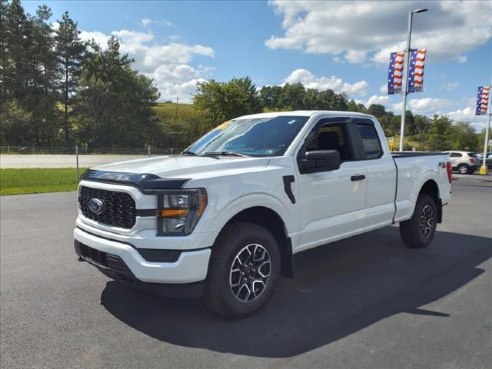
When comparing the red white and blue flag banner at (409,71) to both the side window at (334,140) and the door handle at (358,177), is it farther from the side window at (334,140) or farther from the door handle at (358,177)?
the door handle at (358,177)

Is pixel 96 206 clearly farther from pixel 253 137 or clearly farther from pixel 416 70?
pixel 416 70

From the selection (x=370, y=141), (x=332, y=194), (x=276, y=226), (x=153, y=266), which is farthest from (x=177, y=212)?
(x=370, y=141)

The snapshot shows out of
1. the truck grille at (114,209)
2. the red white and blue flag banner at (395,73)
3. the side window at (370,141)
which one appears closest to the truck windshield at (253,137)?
the side window at (370,141)

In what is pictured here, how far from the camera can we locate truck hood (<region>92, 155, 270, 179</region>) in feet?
12.0

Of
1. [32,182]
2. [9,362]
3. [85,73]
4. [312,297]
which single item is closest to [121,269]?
[9,362]

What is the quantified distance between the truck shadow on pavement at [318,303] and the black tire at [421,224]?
0.60 ft

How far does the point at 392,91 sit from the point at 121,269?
2177 centimetres

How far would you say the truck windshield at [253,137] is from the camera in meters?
4.55

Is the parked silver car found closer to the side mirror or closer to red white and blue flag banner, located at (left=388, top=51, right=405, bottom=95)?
red white and blue flag banner, located at (left=388, top=51, right=405, bottom=95)

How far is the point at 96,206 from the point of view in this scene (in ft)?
12.8

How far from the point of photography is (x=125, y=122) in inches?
2672

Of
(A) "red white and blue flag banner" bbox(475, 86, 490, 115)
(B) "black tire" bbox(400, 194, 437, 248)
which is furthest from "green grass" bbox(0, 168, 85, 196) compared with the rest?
(A) "red white and blue flag banner" bbox(475, 86, 490, 115)

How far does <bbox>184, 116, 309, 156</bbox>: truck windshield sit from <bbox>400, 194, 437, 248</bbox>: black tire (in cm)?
267

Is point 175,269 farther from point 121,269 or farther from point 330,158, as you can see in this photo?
point 330,158
